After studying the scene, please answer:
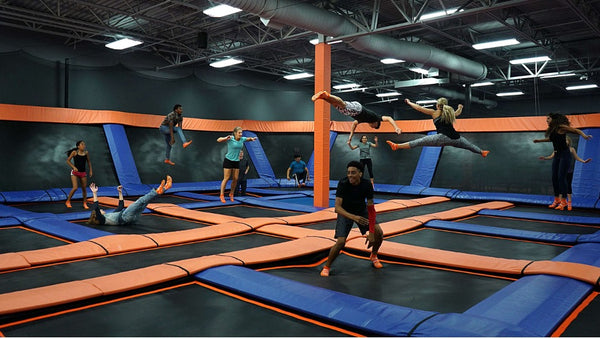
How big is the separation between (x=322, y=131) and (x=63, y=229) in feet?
14.0

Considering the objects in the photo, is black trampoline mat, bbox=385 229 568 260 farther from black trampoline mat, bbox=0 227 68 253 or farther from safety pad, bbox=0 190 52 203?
safety pad, bbox=0 190 52 203

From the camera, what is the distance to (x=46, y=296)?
2689mm

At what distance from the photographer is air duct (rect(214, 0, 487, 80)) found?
649 cm

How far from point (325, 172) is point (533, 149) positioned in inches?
186

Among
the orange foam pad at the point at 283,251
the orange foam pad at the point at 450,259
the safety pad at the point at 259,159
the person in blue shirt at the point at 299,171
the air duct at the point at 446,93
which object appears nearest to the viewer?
the orange foam pad at the point at 450,259

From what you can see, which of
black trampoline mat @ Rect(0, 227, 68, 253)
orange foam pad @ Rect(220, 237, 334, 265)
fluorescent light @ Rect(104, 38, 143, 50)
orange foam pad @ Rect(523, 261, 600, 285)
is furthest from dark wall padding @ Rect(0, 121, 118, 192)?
orange foam pad @ Rect(523, 261, 600, 285)

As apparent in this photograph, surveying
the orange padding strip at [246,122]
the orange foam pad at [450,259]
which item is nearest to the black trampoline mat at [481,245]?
the orange foam pad at [450,259]

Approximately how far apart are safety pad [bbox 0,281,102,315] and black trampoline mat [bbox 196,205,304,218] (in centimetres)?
385

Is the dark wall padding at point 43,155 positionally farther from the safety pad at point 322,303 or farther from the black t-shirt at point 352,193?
the black t-shirt at point 352,193

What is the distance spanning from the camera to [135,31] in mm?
10438

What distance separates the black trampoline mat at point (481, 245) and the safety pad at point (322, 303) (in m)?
2.14

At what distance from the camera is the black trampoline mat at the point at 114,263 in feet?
10.6

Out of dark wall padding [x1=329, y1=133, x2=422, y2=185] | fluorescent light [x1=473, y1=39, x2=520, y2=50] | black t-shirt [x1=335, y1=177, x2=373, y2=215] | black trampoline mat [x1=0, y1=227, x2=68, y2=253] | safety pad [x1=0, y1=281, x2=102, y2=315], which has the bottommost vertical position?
safety pad [x1=0, y1=281, x2=102, y2=315]

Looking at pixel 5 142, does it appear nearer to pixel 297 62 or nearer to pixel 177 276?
pixel 177 276
